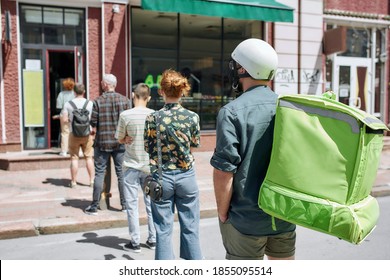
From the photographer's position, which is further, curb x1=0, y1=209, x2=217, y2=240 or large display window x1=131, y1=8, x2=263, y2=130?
large display window x1=131, y1=8, x2=263, y2=130

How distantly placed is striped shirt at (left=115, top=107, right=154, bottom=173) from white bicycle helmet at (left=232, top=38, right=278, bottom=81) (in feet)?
7.53

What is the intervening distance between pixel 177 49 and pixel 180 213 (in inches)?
357

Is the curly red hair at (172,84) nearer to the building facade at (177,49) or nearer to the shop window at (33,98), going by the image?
the building facade at (177,49)

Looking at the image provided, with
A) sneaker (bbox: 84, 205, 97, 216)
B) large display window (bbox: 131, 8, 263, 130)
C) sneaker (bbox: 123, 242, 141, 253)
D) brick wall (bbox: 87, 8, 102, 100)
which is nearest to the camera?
sneaker (bbox: 123, 242, 141, 253)

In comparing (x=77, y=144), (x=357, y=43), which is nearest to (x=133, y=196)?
(x=77, y=144)

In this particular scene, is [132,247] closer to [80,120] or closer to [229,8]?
[80,120]

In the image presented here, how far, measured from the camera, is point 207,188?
754cm

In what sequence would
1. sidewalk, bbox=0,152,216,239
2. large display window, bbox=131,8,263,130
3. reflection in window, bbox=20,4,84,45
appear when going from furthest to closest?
1. large display window, bbox=131,8,263,130
2. reflection in window, bbox=20,4,84,45
3. sidewalk, bbox=0,152,216,239

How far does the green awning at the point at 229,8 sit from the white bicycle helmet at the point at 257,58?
7753 millimetres

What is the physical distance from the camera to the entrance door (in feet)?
45.7

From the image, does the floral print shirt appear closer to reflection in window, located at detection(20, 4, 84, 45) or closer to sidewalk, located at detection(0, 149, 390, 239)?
sidewalk, located at detection(0, 149, 390, 239)

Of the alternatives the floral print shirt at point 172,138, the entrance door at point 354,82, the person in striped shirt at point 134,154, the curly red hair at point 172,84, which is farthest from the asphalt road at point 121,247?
the entrance door at point 354,82

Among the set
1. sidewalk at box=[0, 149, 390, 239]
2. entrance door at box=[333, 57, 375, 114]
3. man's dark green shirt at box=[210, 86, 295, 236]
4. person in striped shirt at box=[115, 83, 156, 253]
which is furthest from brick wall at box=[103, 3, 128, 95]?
man's dark green shirt at box=[210, 86, 295, 236]

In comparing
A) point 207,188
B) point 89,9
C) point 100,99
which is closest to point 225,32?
point 89,9
